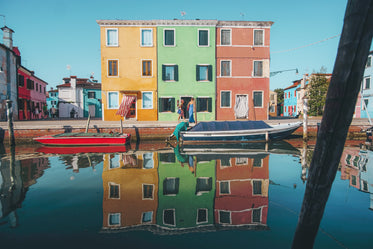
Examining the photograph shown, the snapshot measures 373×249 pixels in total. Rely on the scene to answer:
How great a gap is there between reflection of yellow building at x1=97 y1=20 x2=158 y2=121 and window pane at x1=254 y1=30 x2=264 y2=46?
32.4 ft

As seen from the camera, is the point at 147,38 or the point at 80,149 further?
the point at 147,38

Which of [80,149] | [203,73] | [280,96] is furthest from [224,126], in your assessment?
[280,96]

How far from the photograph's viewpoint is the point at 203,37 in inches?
859

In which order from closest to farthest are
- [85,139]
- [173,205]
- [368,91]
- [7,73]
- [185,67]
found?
[173,205]
[85,139]
[185,67]
[7,73]
[368,91]

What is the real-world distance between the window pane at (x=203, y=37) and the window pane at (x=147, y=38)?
479cm

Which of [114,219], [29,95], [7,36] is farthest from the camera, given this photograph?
[29,95]

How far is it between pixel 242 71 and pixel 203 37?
5095 mm

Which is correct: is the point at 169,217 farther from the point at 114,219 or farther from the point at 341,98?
the point at 341,98

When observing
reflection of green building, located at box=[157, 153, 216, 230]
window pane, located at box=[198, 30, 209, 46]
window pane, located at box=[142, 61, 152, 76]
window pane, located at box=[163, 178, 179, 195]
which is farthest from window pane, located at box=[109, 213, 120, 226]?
window pane, located at box=[198, 30, 209, 46]

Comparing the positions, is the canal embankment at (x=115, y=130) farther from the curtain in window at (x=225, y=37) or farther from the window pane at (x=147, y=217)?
the window pane at (x=147, y=217)

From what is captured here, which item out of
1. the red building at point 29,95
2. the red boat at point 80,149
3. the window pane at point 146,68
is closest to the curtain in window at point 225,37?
the window pane at point 146,68

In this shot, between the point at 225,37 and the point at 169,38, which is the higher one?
the point at 225,37

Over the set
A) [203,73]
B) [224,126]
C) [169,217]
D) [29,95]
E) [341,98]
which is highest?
[203,73]

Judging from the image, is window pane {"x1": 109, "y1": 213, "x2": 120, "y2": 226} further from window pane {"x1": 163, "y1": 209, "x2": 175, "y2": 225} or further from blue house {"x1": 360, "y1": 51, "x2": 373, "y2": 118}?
blue house {"x1": 360, "y1": 51, "x2": 373, "y2": 118}
